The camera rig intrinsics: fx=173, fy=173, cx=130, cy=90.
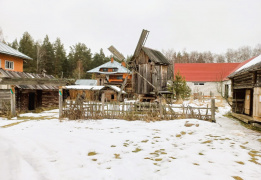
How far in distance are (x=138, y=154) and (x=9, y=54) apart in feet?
67.4

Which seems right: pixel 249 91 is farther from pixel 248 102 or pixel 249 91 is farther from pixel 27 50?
pixel 27 50

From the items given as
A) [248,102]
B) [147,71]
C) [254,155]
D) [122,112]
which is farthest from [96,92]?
[254,155]

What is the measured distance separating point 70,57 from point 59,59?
295 inches

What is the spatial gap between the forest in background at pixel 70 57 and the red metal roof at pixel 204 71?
27981 millimetres

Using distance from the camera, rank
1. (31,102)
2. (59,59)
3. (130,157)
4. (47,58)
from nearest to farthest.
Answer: (130,157)
(31,102)
(47,58)
(59,59)

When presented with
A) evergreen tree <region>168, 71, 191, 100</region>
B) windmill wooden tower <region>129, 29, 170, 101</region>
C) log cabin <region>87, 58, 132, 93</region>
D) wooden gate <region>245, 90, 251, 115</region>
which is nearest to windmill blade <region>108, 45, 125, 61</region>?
windmill wooden tower <region>129, 29, 170, 101</region>

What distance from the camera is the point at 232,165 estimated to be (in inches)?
170

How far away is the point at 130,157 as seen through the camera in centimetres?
487

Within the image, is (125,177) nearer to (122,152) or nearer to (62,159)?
(122,152)

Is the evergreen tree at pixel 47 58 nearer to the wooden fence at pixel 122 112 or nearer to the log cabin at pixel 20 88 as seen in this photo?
the log cabin at pixel 20 88

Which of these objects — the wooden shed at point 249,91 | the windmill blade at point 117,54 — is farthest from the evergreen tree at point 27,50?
the wooden shed at point 249,91

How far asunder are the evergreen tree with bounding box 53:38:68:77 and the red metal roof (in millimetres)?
36886

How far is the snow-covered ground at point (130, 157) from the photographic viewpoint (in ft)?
12.6

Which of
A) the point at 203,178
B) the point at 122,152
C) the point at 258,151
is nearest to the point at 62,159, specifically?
the point at 122,152
